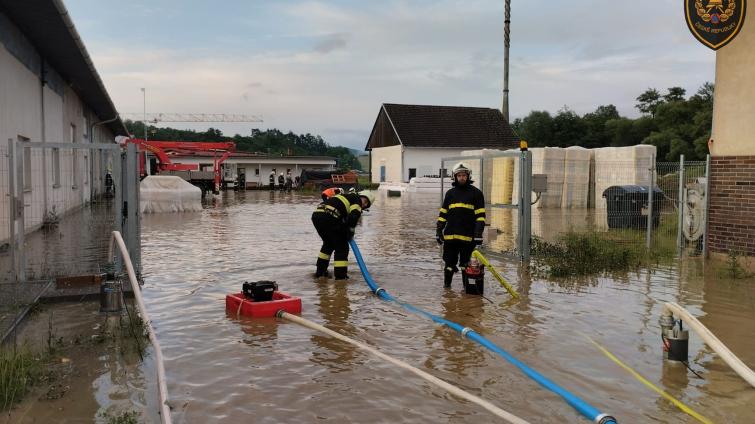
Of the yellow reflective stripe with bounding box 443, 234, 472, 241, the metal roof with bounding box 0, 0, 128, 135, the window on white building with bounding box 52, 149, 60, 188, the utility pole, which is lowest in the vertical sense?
the yellow reflective stripe with bounding box 443, 234, 472, 241

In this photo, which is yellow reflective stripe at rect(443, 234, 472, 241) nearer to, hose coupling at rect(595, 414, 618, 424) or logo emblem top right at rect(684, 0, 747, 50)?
hose coupling at rect(595, 414, 618, 424)

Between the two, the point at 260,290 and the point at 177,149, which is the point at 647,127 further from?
the point at 260,290

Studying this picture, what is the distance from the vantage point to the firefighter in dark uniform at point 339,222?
927 cm

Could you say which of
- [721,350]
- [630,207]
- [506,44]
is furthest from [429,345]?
[506,44]

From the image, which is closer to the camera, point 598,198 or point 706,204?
point 706,204

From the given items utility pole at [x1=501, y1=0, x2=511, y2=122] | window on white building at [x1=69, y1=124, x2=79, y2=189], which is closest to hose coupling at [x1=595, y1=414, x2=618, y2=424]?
window on white building at [x1=69, y1=124, x2=79, y2=189]

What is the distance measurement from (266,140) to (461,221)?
99666 mm

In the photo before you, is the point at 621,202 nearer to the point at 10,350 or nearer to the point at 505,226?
the point at 505,226

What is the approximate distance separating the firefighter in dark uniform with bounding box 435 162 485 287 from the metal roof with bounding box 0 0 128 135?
7067mm

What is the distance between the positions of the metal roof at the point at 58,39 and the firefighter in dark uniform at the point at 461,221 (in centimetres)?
707

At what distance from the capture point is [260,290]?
7016 millimetres

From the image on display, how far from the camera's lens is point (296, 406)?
14.8ft

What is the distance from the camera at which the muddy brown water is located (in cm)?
453

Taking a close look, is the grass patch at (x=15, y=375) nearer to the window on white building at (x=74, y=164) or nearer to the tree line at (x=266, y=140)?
the window on white building at (x=74, y=164)
